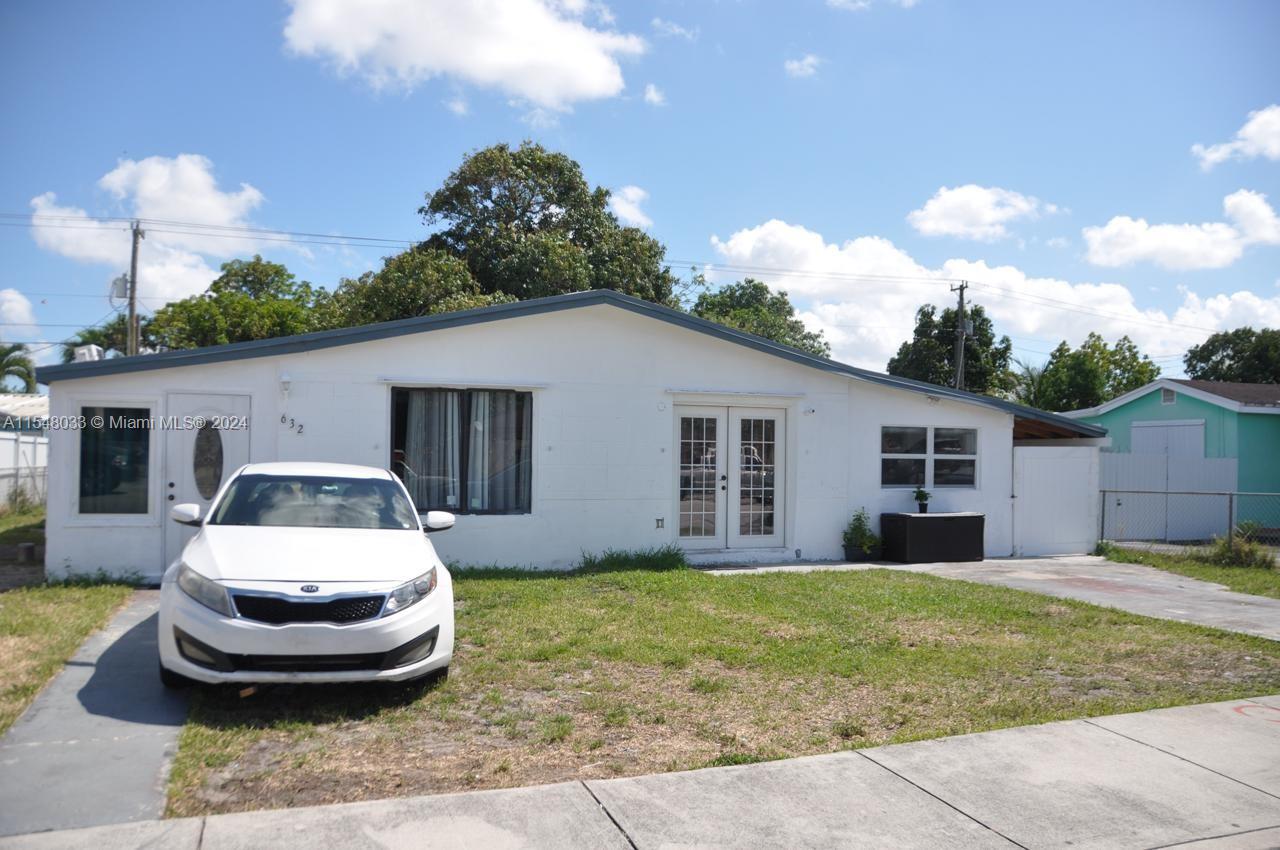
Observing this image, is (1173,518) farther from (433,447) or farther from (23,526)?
(23,526)

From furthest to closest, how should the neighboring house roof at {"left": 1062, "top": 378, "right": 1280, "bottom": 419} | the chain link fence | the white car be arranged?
1. the neighboring house roof at {"left": 1062, "top": 378, "right": 1280, "bottom": 419}
2. the chain link fence
3. the white car

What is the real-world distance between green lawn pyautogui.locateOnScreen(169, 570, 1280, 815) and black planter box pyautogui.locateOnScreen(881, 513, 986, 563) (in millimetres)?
3142

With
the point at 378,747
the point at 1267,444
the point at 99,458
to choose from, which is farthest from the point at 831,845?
the point at 1267,444

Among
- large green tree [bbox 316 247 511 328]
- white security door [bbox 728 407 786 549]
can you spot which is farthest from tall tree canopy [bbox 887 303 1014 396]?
white security door [bbox 728 407 786 549]

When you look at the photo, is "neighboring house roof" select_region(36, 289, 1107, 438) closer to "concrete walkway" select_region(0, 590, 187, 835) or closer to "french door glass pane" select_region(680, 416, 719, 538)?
"french door glass pane" select_region(680, 416, 719, 538)

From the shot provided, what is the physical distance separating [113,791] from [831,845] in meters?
3.52

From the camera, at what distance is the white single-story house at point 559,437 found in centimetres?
1061

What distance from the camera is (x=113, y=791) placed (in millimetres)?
4492

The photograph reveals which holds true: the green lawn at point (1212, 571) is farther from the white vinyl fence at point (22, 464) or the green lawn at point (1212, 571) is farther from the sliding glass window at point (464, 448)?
the white vinyl fence at point (22, 464)

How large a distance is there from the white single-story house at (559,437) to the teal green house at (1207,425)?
28.0 feet

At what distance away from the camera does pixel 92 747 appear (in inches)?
201

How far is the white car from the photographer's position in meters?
5.62

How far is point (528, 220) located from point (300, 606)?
23.4 meters

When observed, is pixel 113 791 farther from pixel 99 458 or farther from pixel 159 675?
pixel 99 458
